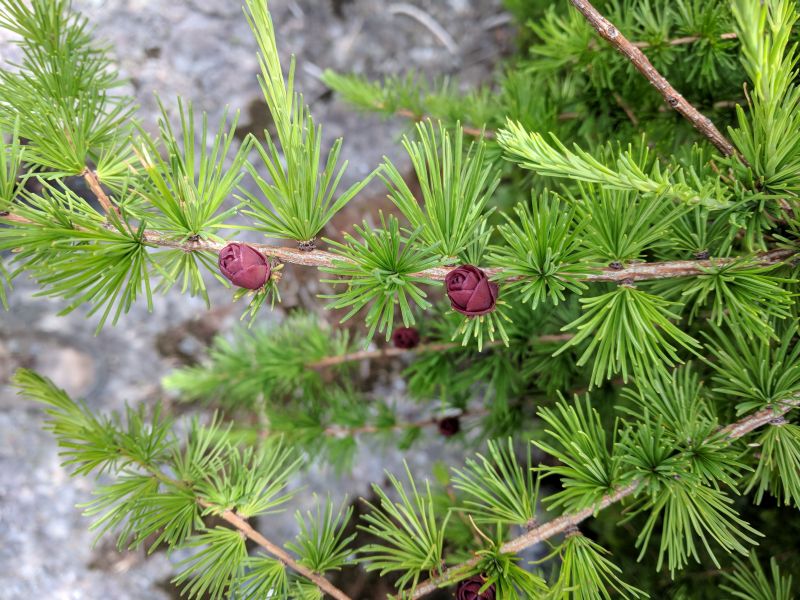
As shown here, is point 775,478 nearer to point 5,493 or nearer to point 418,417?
point 418,417

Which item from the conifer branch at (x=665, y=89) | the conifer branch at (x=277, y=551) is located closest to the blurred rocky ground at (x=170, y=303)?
the conifer branch at (x=277, y=551)

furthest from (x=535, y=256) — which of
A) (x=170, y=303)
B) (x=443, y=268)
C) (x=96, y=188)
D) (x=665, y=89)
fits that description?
(x=170, y=303)

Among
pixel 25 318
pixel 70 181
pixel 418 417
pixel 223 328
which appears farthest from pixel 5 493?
pixel 418 417

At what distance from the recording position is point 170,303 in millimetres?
1339

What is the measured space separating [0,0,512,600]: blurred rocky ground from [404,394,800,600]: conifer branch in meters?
0.54

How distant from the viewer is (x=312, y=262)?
484 mm

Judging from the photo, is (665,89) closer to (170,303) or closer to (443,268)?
(443,268)

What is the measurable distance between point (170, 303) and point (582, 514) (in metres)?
1.09

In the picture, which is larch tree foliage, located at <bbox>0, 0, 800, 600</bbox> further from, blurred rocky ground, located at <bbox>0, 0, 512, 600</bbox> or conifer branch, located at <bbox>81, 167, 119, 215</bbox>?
blurred rocky ground, located at <bbox>0, 0, 512, 600</bbox>

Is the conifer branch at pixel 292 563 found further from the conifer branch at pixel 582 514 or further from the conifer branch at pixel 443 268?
the conifer branch at pixel 443 268

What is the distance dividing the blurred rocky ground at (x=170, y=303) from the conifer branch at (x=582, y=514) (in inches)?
21.3

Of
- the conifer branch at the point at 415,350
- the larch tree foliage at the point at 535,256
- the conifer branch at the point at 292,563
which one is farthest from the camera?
the conifer branch at the point at 415,350

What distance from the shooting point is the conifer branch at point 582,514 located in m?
0.55

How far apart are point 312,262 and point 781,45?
0.38 metres
